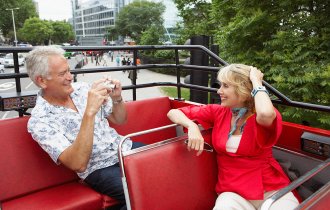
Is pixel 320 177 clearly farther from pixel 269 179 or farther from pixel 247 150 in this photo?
pixel 247 150

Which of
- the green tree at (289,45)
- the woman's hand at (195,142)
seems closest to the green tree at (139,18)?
the green tree at (289,45)

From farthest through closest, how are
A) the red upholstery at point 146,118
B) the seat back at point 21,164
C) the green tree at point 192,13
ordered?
1. the green tree at point 192,13
2. the red upholstery at point 146,118
3. the seat back at point 21,164

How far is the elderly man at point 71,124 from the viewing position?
6.57ft

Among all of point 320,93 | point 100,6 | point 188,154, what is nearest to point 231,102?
point 188,154

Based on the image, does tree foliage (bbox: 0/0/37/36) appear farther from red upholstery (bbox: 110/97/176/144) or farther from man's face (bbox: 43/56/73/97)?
man's face (bbox: 43/56/73/97)

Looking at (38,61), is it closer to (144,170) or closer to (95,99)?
(95,99)

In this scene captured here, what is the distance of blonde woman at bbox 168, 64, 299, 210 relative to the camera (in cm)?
191

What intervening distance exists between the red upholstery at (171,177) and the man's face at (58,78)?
85 cm

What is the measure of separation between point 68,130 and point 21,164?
1.30ft

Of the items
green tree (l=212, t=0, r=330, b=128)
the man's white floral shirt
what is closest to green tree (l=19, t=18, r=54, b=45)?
green tree (l=212, t=0, r=330, b=128)

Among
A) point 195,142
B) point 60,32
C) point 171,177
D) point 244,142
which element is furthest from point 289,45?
point 60,32

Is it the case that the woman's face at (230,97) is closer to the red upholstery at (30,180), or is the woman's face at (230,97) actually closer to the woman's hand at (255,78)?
the woman's hand at (255,78)

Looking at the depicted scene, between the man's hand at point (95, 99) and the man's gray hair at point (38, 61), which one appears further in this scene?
the man's gray hair at point (38, 61)

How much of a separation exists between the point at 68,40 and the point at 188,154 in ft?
359
